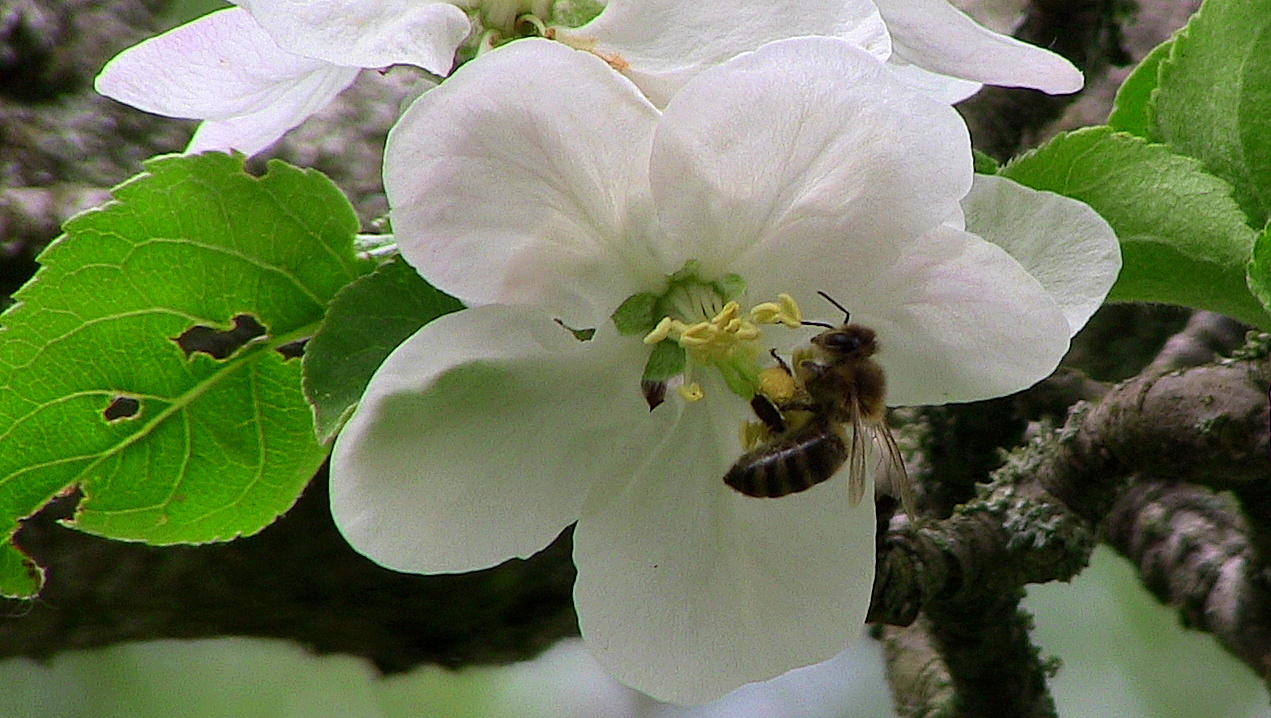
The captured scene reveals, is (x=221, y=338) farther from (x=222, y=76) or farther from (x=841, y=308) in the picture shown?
(x=841, y=308)

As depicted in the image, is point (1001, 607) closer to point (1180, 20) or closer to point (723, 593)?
point (723, 593)

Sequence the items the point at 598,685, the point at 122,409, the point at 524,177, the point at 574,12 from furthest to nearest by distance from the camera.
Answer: the point at 598,685, the point at 122,409, the point at 574,12, the point at 524,177

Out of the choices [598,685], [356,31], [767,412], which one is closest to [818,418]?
[767,412]

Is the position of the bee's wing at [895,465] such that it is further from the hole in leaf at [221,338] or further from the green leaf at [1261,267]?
the hole in leaf at [221,338]

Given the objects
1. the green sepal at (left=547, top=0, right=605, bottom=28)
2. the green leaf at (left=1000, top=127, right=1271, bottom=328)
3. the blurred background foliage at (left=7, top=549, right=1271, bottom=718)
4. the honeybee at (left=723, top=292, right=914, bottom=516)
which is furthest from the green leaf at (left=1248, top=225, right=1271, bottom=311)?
the blurred background foliage at (left=7, top=549, right=1271, bottom=718)

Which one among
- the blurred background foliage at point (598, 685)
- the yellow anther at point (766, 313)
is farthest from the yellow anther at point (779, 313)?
the blurred background foliage at point (598, 685)

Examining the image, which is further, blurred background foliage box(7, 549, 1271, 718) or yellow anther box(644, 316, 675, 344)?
blurred background foliage box(7, 549, 1271, 718)

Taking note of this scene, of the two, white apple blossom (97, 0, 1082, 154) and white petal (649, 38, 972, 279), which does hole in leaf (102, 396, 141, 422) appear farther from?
white petal (649, 38, 972, 279)
